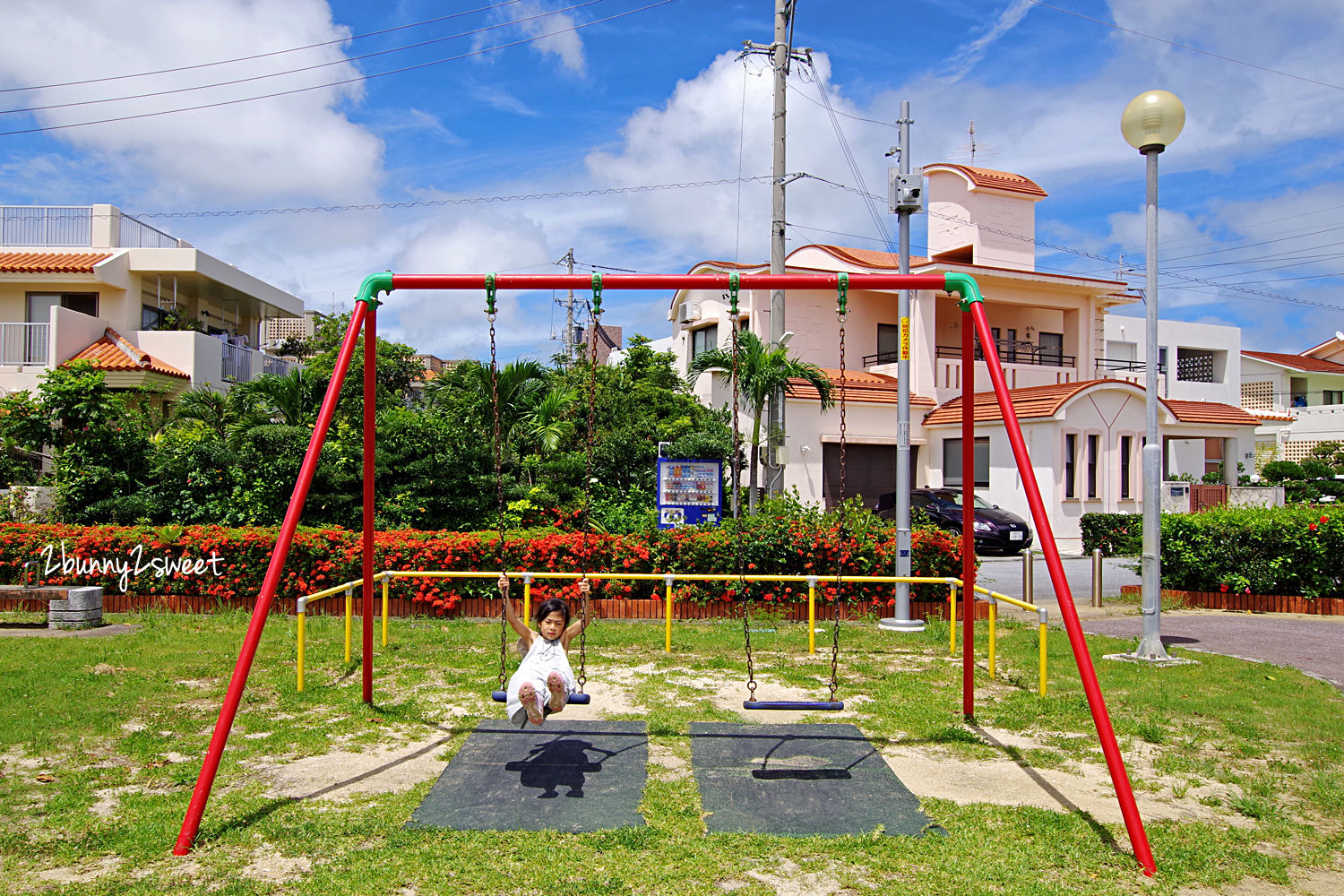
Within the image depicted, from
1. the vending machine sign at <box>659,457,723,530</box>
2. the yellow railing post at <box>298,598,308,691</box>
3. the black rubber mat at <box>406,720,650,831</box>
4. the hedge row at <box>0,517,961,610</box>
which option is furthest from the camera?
the vending machine sign at <box>659,457,723,530</box>

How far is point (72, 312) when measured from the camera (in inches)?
771

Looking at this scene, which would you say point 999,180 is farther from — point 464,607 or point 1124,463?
point 464,607

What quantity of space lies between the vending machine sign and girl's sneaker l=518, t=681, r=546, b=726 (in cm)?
831

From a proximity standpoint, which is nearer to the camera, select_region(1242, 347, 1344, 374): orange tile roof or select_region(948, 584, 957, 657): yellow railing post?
select_region(948, 584, 957, 657): yellow railing post

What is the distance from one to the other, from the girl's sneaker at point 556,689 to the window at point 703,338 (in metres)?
24.3

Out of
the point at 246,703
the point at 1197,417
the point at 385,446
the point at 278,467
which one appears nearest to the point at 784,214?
the point at 385,446

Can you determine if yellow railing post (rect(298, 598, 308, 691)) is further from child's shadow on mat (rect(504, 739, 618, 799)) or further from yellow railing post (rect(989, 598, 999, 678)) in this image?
yellow railing post (rect(989, 598, 999, 678))

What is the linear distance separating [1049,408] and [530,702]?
20.4 m

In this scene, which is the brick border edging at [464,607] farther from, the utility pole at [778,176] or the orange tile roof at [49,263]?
the orange tile roof at [49,263]

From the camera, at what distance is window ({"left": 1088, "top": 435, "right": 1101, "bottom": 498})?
79.9 ft

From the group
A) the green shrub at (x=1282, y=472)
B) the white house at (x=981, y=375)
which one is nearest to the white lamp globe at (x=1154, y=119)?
the white house at (x=981, y=375)

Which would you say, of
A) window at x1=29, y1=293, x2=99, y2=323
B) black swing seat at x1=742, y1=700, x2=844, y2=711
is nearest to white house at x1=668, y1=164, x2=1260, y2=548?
window at x1=29, y1=293, x2=99, y2=323

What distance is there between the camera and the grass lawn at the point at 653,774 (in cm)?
461

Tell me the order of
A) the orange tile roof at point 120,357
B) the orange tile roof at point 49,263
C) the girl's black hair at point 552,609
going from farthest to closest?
the orange tile roof at point 49,263 → the orange tile roof at point 120,357 → the girl's black hair at point 552,609
